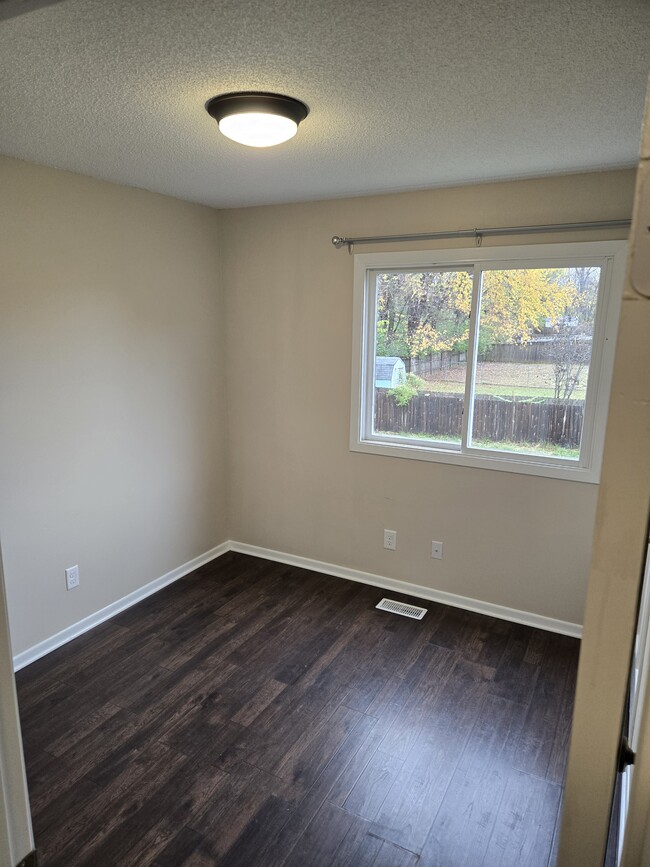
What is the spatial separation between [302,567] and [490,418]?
173 centimetres

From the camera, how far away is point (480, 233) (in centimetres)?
297

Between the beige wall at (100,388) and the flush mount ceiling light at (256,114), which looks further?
the beige wall at (100,388)

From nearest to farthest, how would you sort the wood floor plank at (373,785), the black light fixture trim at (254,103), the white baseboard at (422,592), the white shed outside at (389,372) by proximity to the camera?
the black light fixture trim at (254,103) < the wood floor plank at (373,785) < the white baseboard at (422,592) < the white shed outside at (389,372)

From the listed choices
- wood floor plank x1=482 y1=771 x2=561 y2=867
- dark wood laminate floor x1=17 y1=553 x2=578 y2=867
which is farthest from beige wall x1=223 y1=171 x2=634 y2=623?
wood floor plank x1=482 y1=771 x2=561 y2=867

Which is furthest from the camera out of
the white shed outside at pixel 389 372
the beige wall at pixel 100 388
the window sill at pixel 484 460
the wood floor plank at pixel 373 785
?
the white shed outside at pixel 389 372

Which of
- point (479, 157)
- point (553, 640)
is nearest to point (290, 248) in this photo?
point (479, 157)

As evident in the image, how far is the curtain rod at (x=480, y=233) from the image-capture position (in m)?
2.68

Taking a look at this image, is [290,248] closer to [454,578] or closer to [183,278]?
[183,278]

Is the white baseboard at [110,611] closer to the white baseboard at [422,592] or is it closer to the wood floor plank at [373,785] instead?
the white baseboard at [422,592]

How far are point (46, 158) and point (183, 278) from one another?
3.67ft

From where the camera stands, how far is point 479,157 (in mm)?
2465

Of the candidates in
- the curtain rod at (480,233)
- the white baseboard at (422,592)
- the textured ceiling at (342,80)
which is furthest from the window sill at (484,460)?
the textured ceiling at (342,80)

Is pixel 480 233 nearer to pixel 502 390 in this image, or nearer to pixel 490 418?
pixel 502 390

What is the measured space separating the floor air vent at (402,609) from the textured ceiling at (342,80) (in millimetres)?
2498
